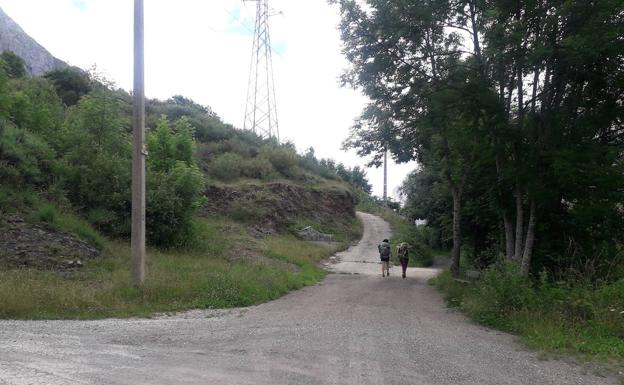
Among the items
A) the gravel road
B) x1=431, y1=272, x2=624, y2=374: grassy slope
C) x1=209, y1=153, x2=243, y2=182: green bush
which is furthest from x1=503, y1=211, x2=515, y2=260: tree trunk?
x1=209, y1=153, x2=243, y2=182: green bush

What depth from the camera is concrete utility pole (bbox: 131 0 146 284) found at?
11.4 meters

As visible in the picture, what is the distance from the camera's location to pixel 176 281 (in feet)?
40.0

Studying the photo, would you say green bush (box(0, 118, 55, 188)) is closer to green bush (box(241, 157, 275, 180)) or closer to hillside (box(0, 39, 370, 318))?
hillside (box(0, 39, 370, 318))

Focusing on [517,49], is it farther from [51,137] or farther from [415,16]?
[51,137]

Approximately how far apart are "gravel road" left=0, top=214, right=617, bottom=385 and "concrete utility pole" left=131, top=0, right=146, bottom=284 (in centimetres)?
201

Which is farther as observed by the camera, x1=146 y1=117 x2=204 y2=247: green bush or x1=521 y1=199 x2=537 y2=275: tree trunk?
x1=146 y1=117 x2=204 y2=247: green bush

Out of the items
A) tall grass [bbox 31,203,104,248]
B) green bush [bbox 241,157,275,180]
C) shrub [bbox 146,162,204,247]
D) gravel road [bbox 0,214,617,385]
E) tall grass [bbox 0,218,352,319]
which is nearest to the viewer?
gravel road [bbox 0,214,617,385]

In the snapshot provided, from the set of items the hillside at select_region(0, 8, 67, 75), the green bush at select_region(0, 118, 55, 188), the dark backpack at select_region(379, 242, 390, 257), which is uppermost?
the hillside at select_region(0, 8, 67, 75)

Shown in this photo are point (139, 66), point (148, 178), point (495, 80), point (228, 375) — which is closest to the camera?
point (228, 375)

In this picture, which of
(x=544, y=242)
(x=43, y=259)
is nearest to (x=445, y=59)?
(x=544, y=242)

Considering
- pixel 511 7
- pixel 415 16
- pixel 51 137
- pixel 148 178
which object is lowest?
pixel 148 178

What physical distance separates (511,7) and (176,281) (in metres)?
10.4

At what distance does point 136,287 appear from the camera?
11086 millimetres

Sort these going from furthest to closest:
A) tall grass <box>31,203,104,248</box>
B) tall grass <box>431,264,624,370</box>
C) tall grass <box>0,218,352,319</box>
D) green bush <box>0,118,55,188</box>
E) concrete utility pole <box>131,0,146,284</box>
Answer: green bush <box>0,118,55,188</box>
tall grass <box>31,203,104,248</box>
concrete utility pole <box>131,0,146,284</box>
tall grass <box>0,218,352,319</box>
tall grass <box>431,264,624,370</box>
